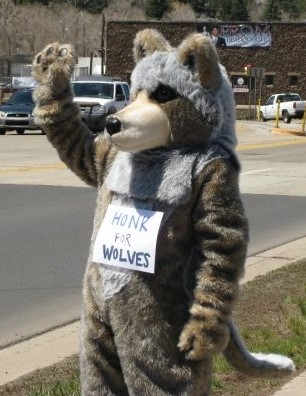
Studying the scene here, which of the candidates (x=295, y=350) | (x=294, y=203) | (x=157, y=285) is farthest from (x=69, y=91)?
(x=294, y=203)

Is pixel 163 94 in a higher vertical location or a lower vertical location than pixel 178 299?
higher

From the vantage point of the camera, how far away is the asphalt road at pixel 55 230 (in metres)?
8.13

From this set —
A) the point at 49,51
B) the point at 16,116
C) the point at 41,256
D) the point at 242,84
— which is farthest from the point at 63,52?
the point at 242,84

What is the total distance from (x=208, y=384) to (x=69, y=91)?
1.31 m

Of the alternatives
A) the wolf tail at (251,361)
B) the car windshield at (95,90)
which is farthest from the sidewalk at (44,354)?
the car windshield at (95,90)

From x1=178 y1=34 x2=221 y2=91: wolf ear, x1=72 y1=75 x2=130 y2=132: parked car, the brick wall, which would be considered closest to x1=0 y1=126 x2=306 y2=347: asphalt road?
x1=178 y1=34 x2=221 y2=91: wolf ear

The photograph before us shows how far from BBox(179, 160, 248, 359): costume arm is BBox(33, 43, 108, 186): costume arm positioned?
0.60 meters

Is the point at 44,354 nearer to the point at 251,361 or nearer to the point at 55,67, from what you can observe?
the point at 251,361

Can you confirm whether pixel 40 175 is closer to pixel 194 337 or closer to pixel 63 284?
pixel 63 284

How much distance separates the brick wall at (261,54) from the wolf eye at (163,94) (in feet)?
198

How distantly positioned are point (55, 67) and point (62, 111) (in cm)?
18

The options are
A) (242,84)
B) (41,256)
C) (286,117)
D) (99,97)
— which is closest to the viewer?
(41,256)

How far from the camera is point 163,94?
3.82m

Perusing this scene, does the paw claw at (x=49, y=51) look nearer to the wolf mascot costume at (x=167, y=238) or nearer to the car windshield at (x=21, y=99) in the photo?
the wolf mascot costume at (x=167, y=238)
